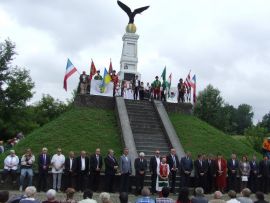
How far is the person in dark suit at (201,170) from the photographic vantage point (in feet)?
59.2

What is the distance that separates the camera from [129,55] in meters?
36.1

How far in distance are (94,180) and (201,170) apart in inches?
177

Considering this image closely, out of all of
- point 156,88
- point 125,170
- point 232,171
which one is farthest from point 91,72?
point 232,171

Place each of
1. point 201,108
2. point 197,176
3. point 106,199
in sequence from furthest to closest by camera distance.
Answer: point 201,108 → point 197,176 → point 106,199

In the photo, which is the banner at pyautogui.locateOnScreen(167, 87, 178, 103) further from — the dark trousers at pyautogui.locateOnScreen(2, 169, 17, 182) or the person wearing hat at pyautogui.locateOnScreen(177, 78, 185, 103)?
the dark trousers at pyautogui.locateOnScreen(2, 169, 17, 182)

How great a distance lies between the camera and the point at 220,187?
18.4 m

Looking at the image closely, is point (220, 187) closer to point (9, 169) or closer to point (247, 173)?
point (247, 173)

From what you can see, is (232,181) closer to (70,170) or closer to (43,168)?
(70,170)

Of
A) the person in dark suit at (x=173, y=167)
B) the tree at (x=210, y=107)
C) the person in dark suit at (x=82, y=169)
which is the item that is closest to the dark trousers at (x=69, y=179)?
the person in dark suit at (x=82, y=169)

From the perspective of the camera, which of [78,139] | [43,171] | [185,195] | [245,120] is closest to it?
[185,195]

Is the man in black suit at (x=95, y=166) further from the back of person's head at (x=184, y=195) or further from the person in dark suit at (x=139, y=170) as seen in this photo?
the back of person's head at (x=184, y=195)

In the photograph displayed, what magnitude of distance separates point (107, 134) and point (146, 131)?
2147 millimetres

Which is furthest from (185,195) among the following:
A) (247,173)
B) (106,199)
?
(247,173)

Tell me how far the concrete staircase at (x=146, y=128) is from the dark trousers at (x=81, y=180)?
12.5 ft
